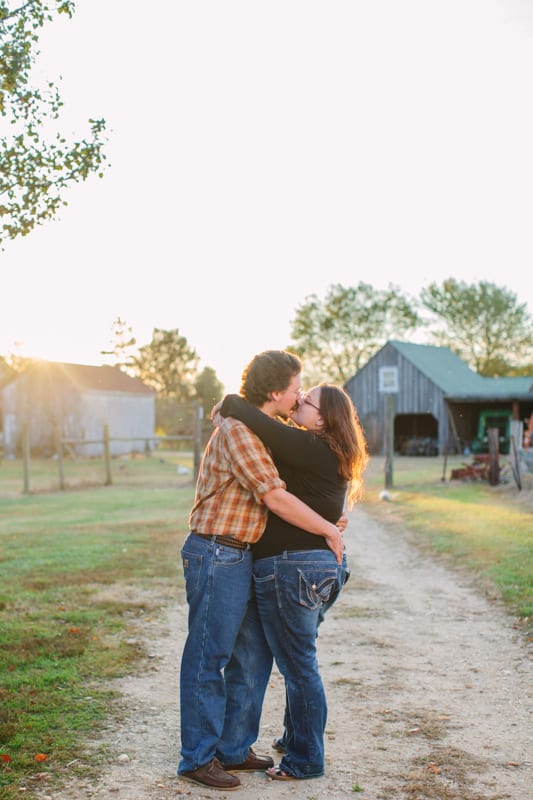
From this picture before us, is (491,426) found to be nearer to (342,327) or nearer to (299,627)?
(342,327)

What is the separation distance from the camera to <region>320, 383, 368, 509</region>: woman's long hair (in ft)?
14.5

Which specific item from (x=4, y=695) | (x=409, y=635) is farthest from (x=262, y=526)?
(x=409, y=635)

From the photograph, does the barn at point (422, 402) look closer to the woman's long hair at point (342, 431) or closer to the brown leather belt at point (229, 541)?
the woman's long hair at point (342, 431)

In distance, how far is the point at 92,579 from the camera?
1012 cm

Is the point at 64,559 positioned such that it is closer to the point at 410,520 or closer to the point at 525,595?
the point at 525,595

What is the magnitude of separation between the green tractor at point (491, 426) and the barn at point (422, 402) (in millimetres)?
307

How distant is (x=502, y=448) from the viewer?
43625 mm

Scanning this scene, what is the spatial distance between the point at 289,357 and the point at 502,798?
2.32 m

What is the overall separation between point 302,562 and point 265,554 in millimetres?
191

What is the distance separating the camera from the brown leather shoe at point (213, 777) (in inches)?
167

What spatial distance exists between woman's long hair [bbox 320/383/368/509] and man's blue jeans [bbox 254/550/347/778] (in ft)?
1.49

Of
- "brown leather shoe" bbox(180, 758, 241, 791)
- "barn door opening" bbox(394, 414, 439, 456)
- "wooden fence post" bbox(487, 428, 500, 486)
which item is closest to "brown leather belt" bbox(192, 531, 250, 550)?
"brown leather shoe" bbox(180, 758, 241, 791)

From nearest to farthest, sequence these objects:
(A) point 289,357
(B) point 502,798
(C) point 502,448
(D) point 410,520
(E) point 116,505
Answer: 1. (B) point 502,798
2. (A) point 289,357
3. (D) point 410,520
4. (E) point 116,505
5. (C) point 502,448

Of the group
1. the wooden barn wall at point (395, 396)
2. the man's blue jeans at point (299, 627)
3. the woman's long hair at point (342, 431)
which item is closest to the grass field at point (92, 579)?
the man's blue jeans at point (299, 627)
